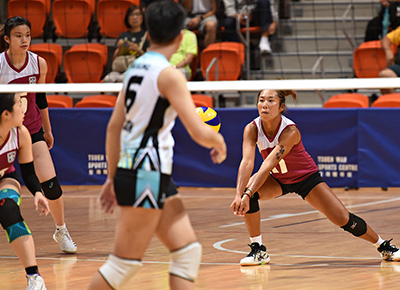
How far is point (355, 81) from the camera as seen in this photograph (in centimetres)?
533

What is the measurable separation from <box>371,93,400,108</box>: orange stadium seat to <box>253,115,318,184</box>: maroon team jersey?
178 inches

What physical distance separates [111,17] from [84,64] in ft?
3.59

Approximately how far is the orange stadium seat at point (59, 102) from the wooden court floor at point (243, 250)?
1.81 meters

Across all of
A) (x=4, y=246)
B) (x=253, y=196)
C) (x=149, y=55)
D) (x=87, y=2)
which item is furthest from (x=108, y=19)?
(x=149, y=55)

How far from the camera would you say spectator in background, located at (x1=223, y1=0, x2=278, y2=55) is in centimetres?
1206

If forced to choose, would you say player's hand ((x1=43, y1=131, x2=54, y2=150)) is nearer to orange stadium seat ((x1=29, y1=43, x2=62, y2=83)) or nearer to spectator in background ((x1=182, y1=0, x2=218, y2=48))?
orange stadium seat ((x1=29, y1=43, x2=62, y2=83))

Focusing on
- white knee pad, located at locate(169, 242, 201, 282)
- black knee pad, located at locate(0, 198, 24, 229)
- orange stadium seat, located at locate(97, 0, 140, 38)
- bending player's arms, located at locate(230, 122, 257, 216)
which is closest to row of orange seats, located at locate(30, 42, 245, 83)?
orange stadium seat, located at locate(97, 0, 140, 38)

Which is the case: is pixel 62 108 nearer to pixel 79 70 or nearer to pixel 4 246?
→ pixel 79 70

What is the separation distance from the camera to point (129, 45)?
1130 centimetres

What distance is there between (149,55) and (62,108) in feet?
24.0

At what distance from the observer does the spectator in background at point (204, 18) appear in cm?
1199

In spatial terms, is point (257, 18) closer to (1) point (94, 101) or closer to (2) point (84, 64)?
(2) point (84, 64)

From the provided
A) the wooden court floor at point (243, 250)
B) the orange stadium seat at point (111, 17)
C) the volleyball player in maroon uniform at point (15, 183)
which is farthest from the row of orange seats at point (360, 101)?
the volleyball player in maroon uniform at point (15, 183)

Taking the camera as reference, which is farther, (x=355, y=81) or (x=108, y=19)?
(x=108, y=19)
